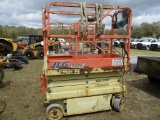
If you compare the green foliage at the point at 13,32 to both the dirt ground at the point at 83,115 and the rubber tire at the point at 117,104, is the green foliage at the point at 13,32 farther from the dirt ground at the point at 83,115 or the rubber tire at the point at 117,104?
the rubber tire at the point at 117,104

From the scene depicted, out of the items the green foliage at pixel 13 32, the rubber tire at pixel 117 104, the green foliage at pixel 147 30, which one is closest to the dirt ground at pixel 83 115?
the rubber tire at pixel 117 104

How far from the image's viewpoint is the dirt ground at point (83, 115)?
13.4 ft

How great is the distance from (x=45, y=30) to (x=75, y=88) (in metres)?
1.32

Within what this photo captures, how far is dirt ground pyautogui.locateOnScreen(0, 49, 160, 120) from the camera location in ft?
13.4

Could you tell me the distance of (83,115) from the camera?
4.13m

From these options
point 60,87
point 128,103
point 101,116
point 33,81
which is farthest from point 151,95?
point 33,81

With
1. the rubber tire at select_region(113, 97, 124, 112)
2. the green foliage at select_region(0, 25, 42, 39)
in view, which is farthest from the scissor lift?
the green foliage at select_region(0, 25, 42, 39)

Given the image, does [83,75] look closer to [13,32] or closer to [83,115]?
[83,115]

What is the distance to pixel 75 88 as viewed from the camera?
391 centimetres

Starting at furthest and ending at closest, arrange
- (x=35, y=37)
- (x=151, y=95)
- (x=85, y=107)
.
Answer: (x=35, y=37) → (x=151, y=95) → (x=85, y=107)

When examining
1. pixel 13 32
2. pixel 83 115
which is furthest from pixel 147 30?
pixel 83 115

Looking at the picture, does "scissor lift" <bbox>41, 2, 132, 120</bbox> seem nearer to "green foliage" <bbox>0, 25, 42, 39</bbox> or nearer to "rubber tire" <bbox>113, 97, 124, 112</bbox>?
"rubber tire" <bbox>113, 97, 124, 112</bbox>

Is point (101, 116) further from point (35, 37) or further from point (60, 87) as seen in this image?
point (35, 37)

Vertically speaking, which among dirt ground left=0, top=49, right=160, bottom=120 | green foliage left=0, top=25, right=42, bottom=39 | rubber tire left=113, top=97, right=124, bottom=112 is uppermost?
green foliage left=0, top=25, right=42, bottom=39
